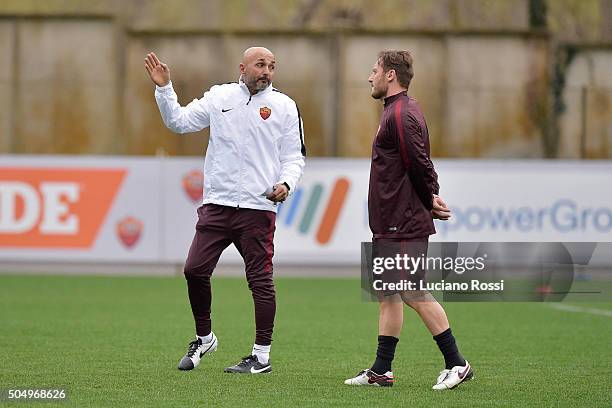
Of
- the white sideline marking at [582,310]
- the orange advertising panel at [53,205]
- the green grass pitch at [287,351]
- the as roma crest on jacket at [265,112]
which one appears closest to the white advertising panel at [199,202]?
the orange advertising panel at [53,205]

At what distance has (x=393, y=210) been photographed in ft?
26.8

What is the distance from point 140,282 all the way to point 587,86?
356 inches

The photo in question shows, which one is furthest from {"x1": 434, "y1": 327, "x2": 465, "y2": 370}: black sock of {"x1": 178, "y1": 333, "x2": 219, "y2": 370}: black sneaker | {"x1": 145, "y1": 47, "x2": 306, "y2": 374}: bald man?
{"x1": 178, "y1": 333, "x2": 219, "y2": 370}: black sneaker

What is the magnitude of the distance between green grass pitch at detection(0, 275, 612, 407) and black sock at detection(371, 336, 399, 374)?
18 centimetres

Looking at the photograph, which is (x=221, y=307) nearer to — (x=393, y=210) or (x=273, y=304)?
(x=273, y=304)

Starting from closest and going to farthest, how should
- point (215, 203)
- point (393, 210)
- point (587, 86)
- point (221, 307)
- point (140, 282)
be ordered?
point (393, 210)
point (215, 203)
point (221, 307)
point (140, 282)
point (587, 86)

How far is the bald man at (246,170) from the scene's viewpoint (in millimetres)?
8953

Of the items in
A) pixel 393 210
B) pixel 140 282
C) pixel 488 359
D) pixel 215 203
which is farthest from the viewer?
pixel 140 282

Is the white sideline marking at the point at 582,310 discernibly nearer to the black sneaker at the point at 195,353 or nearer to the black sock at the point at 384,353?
the black sneaker at the point at 195,353

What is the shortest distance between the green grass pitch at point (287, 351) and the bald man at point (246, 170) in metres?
0.59

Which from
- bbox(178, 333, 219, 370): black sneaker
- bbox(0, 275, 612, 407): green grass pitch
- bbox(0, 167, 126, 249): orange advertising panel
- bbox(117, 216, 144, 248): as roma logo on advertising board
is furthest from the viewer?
bbox(117, 216, 144, 248): as roma logo on advertising board

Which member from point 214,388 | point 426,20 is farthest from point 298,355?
point 426,20

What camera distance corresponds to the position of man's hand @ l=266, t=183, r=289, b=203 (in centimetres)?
881

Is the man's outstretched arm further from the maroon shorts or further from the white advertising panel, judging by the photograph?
the white advertising panel
